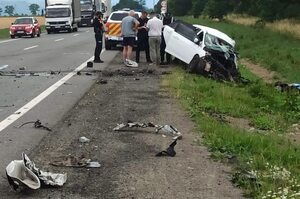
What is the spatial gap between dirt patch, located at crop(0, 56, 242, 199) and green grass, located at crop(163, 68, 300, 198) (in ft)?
0.74

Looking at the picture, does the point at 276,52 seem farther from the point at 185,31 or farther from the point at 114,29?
the point at 185,31

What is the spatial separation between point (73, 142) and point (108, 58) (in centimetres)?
1334

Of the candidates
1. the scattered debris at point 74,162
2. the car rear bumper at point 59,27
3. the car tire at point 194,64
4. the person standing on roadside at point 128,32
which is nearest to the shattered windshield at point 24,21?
the car rear bumper at point 59,27

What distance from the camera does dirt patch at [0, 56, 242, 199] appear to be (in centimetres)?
528

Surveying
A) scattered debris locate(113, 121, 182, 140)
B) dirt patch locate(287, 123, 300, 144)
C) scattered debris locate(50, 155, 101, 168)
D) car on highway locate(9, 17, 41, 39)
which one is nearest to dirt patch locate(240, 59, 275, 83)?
dirt patch locate(287, 123, 300, 144)

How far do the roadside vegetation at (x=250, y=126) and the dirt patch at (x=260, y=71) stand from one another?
489mm

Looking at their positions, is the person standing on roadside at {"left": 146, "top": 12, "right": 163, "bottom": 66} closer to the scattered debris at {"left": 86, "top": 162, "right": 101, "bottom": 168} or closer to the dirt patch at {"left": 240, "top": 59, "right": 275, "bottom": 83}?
the dirt patch at {"left": 240, "top": 59, "right": 275, "bottom": 83}

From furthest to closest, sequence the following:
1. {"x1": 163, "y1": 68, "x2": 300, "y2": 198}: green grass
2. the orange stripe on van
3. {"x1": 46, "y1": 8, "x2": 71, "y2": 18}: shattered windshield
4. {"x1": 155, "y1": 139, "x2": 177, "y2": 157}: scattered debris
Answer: {"x1": 46, "y1": 8, "x2": 71, "y2": 18}: shattered windshield → the orange stripe on van → {"x1": 155, "y1": 139, "x2": 177, "y2": 157}: scattered debris → {"x1": 163, "y1": 68, "x2": 300, "y2": 198}: green grass

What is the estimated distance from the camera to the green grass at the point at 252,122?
5.79 meters

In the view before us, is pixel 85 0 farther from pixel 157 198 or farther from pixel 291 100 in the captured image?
pixel 157 198

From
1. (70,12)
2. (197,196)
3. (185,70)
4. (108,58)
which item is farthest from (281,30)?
(197,196)

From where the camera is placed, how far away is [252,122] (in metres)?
9.55

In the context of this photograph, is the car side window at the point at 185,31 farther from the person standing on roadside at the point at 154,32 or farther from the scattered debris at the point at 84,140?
the scattered debris at the point at 84,140

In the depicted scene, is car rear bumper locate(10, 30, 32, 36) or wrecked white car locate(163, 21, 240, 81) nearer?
wrecked white car locate(163, 21, 240, 81)
